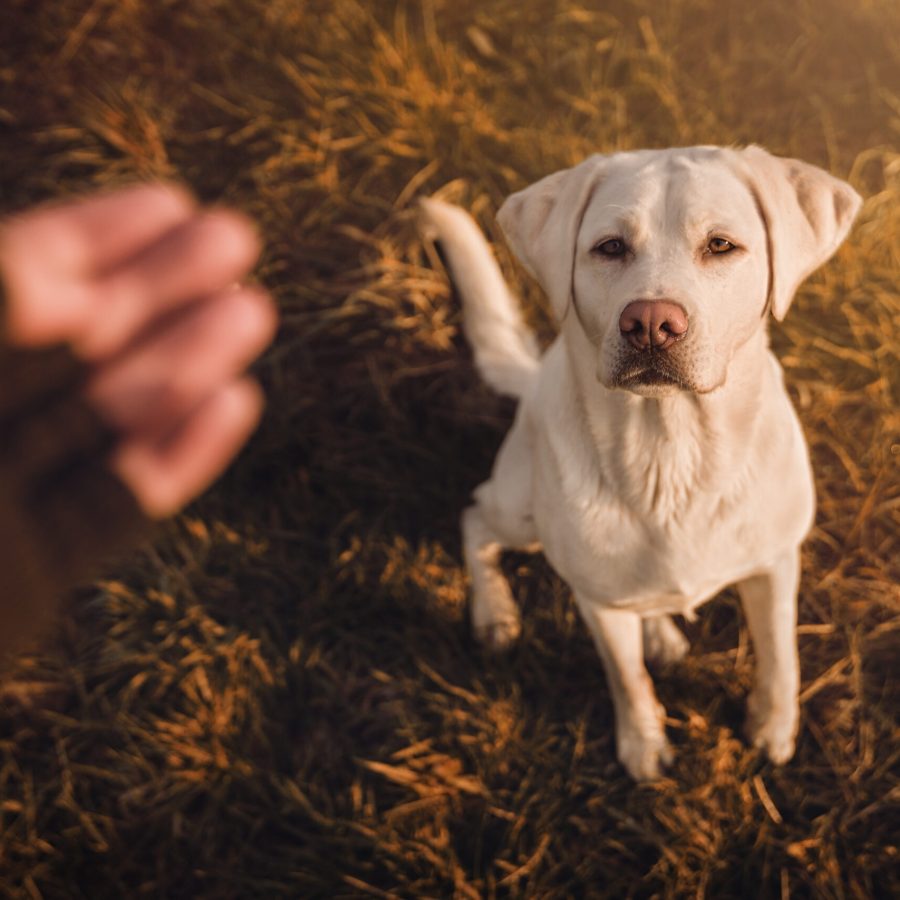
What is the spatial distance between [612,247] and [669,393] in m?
0.34

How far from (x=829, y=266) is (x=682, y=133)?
80 cm

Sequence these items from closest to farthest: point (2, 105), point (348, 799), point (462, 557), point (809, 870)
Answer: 1. point (809, 870)
2. point (348, 799)
3. point (462, 557)
4. point (2, 105)

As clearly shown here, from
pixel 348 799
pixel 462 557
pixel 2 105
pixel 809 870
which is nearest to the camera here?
pixel 809 870

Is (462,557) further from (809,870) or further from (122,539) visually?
(122,539)

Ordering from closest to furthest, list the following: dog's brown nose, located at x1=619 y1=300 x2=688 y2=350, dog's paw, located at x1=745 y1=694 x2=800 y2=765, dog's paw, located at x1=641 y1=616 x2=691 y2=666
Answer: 1. dog's brown nose, located at x1=619 y1=300 x2=688 y2=350
2. dog's paw, located at x1=745 y1=694 x2=800 y2=765
3. dog's paw, located at x1=641 y1=616 x2=691 y2=666

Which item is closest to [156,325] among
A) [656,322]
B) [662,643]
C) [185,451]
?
[185,451]

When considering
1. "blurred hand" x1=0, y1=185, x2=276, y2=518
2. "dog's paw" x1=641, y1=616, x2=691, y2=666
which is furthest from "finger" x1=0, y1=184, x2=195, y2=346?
"dog's paw" x1=641, y1=616, x2=691, y2=666

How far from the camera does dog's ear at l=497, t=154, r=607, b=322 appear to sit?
2057 mm

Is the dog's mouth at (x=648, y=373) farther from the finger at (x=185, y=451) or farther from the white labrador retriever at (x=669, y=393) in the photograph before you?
the finger at (x=185, y=451)

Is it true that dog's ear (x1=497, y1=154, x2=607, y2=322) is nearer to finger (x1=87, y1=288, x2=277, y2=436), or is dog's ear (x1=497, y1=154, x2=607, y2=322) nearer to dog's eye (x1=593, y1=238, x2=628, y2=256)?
dog's eye (x1=593, y1=238, x2=628, y2=256)

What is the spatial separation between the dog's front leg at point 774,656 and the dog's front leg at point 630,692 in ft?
0.97

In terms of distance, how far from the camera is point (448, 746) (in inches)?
113

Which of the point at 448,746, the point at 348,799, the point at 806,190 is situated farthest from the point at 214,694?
the point at 806,190

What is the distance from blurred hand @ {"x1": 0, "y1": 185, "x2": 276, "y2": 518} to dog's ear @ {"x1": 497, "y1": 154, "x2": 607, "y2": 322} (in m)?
0.88
